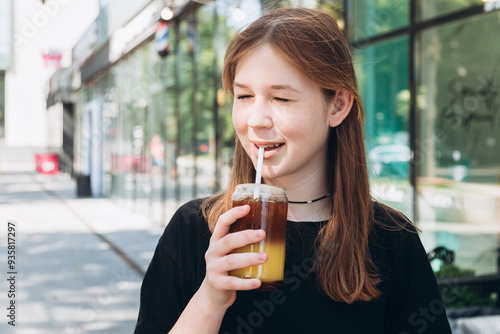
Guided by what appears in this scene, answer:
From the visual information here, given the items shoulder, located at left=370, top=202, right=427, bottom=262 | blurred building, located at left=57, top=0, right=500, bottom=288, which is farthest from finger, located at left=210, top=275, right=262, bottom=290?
blurred building, located at left=57, top=0, right=500, bottom=288

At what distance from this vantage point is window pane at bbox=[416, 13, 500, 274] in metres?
5.38

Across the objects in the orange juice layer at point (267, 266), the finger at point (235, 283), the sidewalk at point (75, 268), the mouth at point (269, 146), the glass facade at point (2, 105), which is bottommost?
the sidewalk at point (75, 268)

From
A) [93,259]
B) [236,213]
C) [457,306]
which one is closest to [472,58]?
[457,306]

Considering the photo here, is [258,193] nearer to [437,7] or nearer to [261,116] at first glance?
[261,116]

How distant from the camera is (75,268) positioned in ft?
23.2

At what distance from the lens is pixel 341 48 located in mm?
1442

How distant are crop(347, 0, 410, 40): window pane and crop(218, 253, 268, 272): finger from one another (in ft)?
16.2

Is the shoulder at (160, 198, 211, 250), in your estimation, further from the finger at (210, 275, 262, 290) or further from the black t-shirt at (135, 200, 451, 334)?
the finger at (210, 275, 262, 290)

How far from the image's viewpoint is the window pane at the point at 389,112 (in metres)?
5.58

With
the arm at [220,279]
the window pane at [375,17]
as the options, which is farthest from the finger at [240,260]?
the window pane at [375,17]

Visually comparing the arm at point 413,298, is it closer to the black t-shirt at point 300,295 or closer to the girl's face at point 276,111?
the black t-shirt at point 300,295

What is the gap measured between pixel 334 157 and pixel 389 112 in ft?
14.5

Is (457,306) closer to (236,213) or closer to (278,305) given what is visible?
(278,305)

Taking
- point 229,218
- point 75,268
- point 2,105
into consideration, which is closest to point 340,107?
point 229,218
